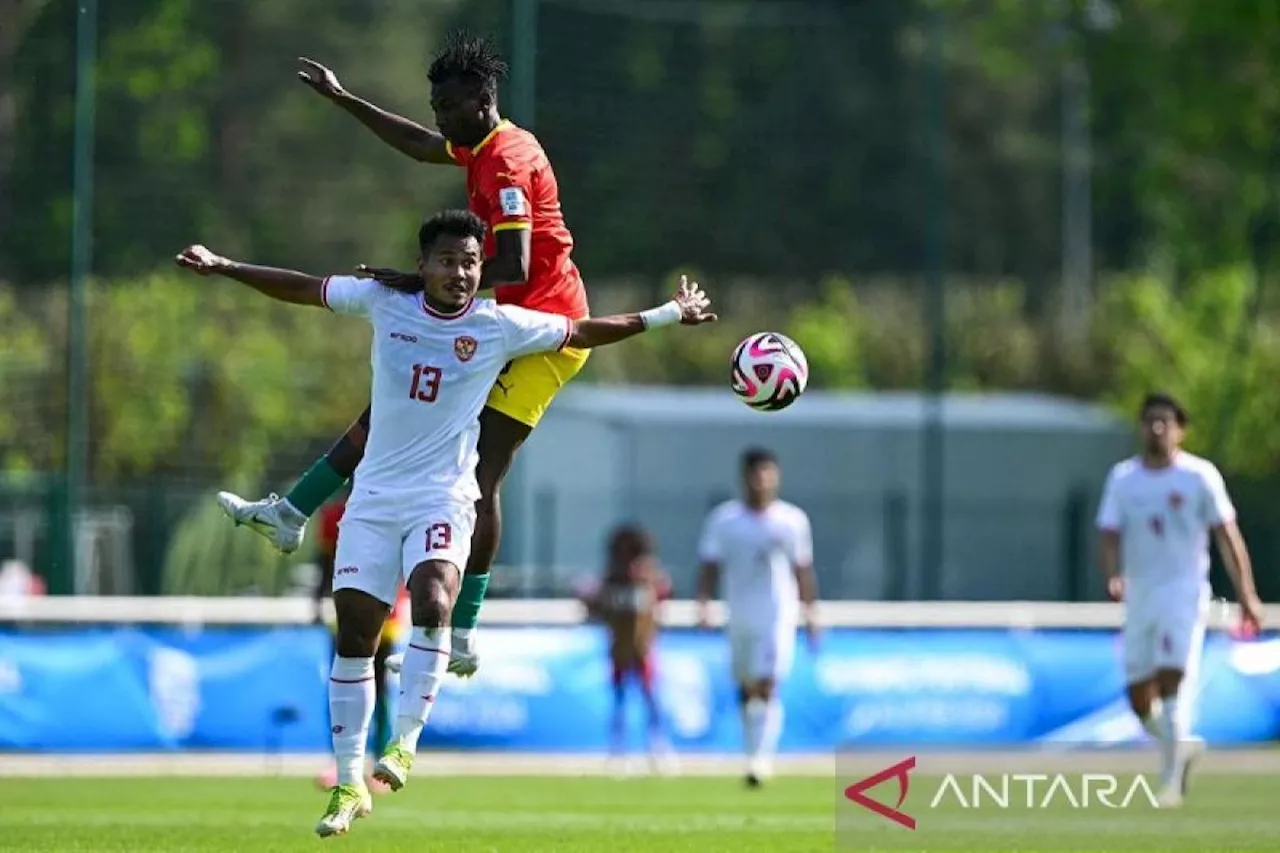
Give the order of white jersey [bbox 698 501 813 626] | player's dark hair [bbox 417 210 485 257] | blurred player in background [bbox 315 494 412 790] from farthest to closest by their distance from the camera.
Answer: white jersey [bbox 698 501 813 626] → blurred player in background [bbox 315 494 412 790] → player's dark hair [bbox 417 210 485 257]

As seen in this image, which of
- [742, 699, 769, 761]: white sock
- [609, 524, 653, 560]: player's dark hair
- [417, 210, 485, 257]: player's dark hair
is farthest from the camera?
[609, 524, 653, 560]: player's dark hair

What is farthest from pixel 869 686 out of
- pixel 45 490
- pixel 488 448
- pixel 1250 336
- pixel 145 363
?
pixel 1250 336

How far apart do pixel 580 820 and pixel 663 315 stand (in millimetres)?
4442

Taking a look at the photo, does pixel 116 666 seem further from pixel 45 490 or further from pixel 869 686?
pixel 869 686

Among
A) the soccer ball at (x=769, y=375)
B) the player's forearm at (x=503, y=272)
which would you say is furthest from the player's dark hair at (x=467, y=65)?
the soccer ball at (x=769, y=375)

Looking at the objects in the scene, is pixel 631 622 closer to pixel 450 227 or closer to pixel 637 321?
pixel 637 321

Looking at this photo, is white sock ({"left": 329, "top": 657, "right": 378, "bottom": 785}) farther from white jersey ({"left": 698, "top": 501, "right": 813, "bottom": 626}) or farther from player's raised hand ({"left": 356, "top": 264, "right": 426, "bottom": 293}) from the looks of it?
white jersey ({"left": 698, "top": 501, "right": 813, "bottom": 626})

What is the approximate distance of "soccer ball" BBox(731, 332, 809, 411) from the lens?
12.4 m

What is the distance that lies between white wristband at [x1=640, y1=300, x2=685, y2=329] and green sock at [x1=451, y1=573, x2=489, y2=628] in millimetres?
1605

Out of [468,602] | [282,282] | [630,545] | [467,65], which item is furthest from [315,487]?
[630,545]

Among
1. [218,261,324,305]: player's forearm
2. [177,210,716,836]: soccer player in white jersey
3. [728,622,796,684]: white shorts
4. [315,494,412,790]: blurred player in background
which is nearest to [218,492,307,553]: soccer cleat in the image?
[177,210,716,836]: soccer player in white jersey

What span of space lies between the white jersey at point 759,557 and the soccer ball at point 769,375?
29.8 feet

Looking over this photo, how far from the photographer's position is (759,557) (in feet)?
71.1

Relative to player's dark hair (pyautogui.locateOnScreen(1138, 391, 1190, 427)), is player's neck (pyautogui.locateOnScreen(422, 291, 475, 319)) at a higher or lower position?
higher
